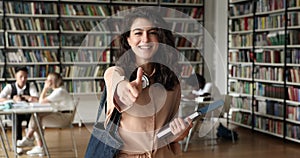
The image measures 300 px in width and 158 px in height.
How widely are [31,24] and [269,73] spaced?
13.6 ft

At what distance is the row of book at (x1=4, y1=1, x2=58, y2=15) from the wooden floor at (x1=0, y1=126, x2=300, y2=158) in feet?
7.19

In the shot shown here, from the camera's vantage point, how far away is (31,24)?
7133 millimetres

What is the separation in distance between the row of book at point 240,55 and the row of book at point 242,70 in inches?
4.4

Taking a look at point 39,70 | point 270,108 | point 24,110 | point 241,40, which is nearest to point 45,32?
point 39,70

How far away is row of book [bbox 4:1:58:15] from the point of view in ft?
22.8

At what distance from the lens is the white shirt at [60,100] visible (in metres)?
5.10

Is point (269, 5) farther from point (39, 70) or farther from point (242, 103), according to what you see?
point (39, 70)

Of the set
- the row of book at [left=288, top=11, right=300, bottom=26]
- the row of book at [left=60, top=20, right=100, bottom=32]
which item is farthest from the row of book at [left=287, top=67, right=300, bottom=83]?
the row of book at [left=60, top=20, right=100, bottom=32]

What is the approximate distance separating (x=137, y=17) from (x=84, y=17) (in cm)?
656

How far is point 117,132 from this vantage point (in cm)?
100

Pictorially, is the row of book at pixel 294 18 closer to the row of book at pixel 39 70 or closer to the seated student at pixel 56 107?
the seated student at pixel 56 107

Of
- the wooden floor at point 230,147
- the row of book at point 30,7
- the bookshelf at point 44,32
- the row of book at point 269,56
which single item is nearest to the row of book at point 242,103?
the wooden floor at point 230,147

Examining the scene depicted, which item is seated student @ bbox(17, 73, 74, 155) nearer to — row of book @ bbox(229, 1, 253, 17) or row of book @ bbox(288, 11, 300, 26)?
row of book @ bbox(288, 11, 300, 26)

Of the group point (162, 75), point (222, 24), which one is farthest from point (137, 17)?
point (222, 24)
